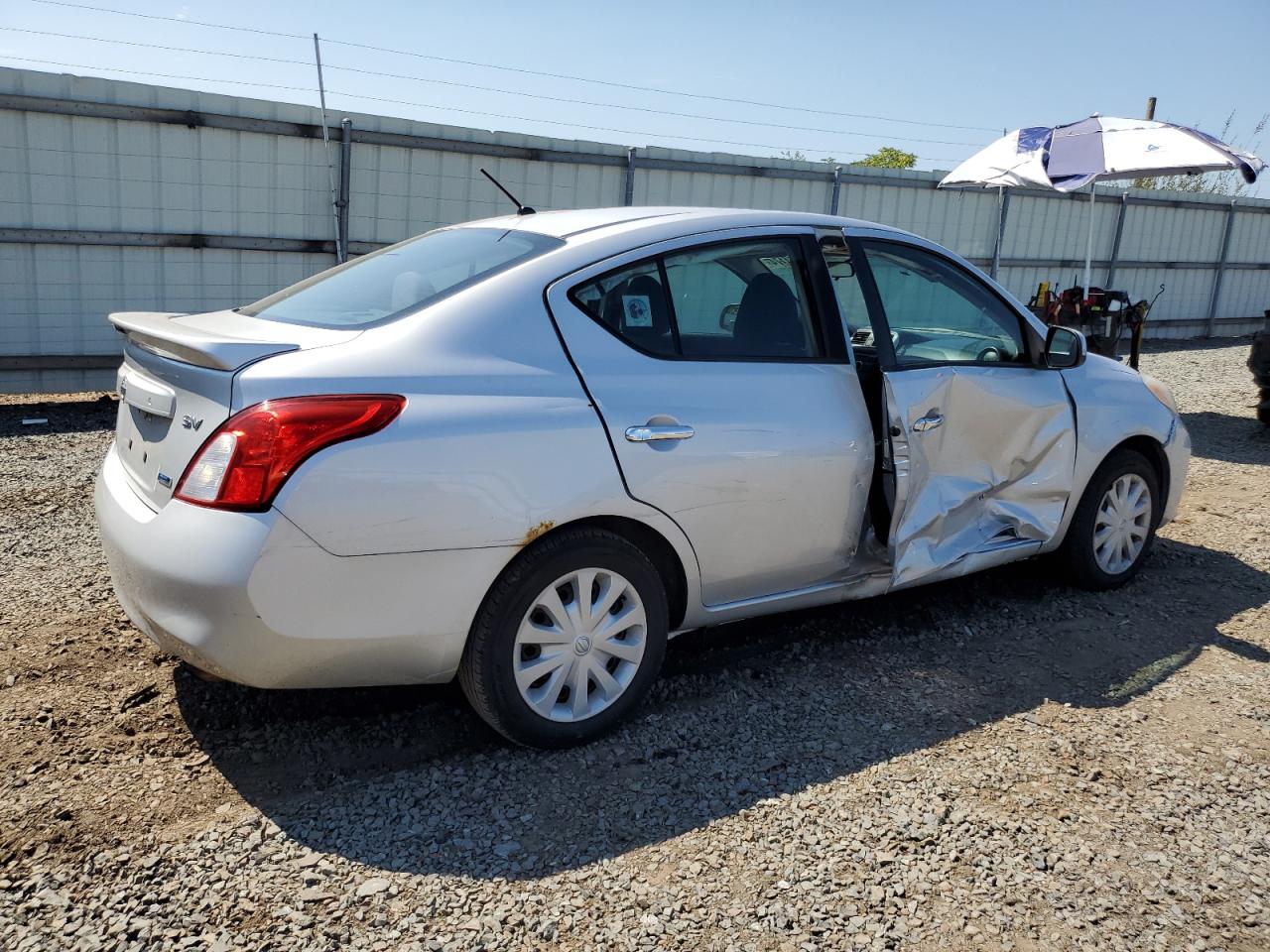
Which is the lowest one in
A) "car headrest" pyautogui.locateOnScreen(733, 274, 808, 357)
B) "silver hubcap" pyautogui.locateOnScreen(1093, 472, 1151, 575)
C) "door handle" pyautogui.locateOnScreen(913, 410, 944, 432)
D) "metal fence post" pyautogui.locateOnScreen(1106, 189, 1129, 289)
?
"silver hubcap" pyautogui.locateOnScreen(1093, 472, 1151, 575)

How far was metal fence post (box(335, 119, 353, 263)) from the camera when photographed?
30.1ft

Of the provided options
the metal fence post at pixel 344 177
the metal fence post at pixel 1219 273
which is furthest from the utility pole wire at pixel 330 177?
A: the metal fence post at pixel 1219 273

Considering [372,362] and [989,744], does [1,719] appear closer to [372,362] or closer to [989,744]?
[372,362]

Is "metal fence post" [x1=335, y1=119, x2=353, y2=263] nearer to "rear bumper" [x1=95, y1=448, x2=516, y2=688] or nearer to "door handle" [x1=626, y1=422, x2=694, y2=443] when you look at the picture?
"rear bumper" [x1=95, y1=448, x2=516, y2=688]

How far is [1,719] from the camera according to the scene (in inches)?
127

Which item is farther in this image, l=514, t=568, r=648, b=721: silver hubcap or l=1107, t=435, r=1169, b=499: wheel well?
l=1107, t=435, r=1169, b=499: wheel well

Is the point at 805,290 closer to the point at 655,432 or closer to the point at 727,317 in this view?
the point at 727,317

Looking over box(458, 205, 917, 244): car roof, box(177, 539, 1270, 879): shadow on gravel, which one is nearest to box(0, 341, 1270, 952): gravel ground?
box(177, 539, 1270, 879): shadow on gravel

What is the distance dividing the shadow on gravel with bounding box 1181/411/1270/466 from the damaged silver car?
16.2 feet

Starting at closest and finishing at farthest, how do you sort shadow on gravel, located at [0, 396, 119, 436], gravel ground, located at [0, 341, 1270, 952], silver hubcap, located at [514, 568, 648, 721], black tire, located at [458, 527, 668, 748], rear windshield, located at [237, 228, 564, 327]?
gravel ground, located at [0, 341, 1270, 952] → black tire, located at [458, 527, 668, 748] → silver hubcap, located at [514, 568, 648, 721] → rear windshield, located at [237, 228, 564, 327] → shadow on gravel, located at [0, 396, 119, 436]

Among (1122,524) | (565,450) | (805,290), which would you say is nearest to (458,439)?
(565,450)

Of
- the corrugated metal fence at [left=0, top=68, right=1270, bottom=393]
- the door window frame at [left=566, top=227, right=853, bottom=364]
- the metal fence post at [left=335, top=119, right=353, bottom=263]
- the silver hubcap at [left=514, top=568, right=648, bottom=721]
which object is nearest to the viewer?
the silver hubcap at [left=514, top=568, right=648, bottom=721]

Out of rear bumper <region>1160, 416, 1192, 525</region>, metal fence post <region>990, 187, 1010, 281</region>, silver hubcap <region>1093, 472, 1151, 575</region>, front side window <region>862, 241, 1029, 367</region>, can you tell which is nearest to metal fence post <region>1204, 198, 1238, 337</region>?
metal fence post <region>990, 187, 1010, 281</region>

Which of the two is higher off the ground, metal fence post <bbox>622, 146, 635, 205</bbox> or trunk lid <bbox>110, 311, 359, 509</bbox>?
metal fence post <bbox>622, 146, 635, 205</bbox>
